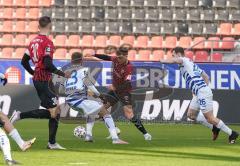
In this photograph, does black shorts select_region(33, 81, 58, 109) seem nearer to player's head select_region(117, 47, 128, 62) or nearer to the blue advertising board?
player's head select_region(117, 47, 128, 62)

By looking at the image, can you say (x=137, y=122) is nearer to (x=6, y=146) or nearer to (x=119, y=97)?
(x=119, y=97)

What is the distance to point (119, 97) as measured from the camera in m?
16.3

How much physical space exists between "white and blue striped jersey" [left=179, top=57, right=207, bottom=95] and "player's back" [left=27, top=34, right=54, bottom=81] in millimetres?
3414

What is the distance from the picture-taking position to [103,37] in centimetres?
3347

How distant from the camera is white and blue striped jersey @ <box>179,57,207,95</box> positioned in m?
14.9

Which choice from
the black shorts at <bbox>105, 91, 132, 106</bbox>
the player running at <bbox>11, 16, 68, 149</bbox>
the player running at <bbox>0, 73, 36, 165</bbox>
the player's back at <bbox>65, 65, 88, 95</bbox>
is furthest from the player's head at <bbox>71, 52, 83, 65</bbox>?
the player running at <bbox>0, 73, 36, 165</bbox>

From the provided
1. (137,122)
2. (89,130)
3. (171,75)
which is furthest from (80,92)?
(171,75)

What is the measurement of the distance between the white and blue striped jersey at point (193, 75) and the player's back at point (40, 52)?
3.41m

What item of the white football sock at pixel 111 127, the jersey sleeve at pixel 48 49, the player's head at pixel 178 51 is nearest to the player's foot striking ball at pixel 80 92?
the white football sock at pixel 111 127

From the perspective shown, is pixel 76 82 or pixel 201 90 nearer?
pixel 76 82

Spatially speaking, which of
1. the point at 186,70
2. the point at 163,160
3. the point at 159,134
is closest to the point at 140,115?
the point at 159,134

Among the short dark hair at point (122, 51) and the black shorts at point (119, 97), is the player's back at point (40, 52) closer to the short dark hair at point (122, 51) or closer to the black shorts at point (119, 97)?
the short dark hair at point (122, 51)

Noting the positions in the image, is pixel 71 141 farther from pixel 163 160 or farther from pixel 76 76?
pixel 163 160

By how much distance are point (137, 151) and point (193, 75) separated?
3.15 meters
